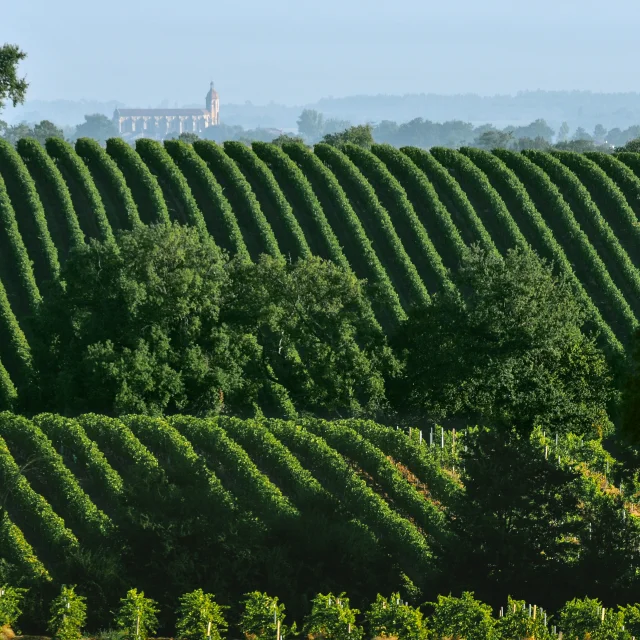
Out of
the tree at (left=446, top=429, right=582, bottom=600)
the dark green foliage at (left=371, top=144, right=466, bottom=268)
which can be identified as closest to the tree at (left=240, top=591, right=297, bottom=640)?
the tree at (left=446, top=429, right=582, bottom=600)

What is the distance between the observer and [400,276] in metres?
54.4

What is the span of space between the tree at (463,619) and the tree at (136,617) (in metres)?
6.12

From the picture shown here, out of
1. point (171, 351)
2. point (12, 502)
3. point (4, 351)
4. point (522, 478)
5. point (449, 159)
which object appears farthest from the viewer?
point (449, 159)

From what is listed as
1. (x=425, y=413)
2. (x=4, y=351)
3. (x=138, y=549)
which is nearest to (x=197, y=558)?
(x=138, y=549)

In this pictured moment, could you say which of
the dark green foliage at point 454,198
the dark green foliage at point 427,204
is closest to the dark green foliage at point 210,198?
the dark green foliage at point 427,204

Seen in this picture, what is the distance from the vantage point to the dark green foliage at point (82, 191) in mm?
56609

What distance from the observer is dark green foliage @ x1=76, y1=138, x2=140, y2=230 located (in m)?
57.6

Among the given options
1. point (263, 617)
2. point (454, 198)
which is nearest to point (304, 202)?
point (454, 198)

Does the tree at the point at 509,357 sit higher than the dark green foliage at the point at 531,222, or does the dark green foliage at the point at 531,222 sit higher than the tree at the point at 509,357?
the dark green foliage at the point at 531,222

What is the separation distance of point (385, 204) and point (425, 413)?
22.4m

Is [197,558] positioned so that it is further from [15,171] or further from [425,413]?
[15,171]

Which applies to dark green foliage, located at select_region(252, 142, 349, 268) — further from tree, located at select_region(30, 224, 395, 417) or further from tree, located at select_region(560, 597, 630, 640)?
tree, located at select_region(560, 597, 630, 640)

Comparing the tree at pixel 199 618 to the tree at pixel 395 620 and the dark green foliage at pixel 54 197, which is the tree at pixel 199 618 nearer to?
the tree at pixel 395 620

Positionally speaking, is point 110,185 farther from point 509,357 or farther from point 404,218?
point 509,357
